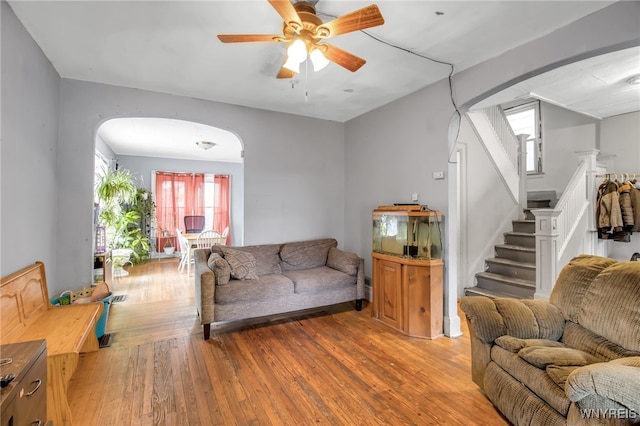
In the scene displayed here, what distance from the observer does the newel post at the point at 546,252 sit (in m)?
3.48

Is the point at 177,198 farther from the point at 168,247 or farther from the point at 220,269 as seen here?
the point at 220,269

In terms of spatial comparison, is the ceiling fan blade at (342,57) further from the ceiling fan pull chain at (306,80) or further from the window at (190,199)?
the window at (190,199)

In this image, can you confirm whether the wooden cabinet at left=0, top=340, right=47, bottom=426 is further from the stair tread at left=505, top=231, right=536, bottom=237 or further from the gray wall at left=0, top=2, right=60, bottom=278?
the stair tread at left=505, top=231, right=536, bottom=237

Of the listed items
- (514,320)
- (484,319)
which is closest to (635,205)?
(514,320)

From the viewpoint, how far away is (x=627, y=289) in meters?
1.63

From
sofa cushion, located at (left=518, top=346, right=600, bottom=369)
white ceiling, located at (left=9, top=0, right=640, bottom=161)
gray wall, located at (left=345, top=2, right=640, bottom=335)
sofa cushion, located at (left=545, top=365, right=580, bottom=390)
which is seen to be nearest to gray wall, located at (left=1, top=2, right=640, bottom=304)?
gray wall, located at (left=345, top=2, right=640, bottom=335)

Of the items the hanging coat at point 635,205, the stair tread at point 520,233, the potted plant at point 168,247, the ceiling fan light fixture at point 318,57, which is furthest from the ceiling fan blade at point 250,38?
the potted plant at point 168,247

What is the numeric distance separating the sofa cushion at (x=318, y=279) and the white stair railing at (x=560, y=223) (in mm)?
2308

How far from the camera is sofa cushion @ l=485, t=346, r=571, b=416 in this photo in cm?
145

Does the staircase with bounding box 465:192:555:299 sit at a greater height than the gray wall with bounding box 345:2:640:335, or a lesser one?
lesser

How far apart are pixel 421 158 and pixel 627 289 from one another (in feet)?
6.91

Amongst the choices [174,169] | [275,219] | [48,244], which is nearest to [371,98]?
[275,219]

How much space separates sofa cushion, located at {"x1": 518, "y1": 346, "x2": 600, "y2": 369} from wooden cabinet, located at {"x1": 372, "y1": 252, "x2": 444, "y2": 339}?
130cm

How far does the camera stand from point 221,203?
800cm
